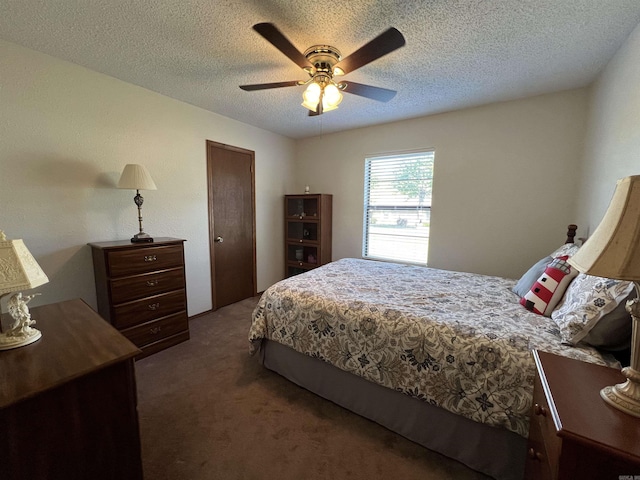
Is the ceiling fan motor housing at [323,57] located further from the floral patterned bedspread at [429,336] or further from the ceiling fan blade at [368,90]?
the floral patterned bedspread at [429,336]

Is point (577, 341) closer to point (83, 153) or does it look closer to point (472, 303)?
point (472, 303)

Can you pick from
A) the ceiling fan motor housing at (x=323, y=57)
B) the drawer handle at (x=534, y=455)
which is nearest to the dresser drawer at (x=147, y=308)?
the ceiling fan motor housing at (x=323, y=57)

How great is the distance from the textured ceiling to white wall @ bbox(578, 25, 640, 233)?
0.48 feet

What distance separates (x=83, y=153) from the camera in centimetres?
221

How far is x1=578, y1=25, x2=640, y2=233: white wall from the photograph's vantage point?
Answer: 1.62 m

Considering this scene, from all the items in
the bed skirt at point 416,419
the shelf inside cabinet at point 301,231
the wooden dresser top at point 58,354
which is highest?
the shelf inside cabinet at point 301,231

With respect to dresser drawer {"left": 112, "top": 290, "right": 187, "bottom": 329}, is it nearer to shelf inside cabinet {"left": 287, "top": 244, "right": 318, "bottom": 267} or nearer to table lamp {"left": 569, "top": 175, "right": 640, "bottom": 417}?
shelf inside cabinet {"left": 287, "top": 244, "right": 318, "bottom": 267}

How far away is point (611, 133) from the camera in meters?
1.91

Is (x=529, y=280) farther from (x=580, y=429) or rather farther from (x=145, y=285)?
(x=145, y=285)

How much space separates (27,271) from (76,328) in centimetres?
35

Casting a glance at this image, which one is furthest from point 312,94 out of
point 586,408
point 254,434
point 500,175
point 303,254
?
point 303,254

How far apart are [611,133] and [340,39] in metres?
2.08

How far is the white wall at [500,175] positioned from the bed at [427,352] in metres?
0.59

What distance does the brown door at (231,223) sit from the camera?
328 centimetres
